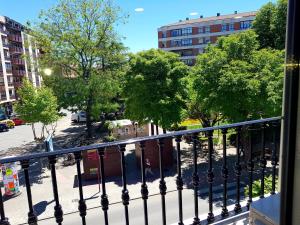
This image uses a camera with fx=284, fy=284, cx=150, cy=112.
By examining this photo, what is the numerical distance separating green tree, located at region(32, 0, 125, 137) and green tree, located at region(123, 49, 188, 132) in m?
5.08

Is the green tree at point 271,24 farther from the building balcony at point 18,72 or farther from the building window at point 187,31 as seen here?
the building balcony at point 18,72

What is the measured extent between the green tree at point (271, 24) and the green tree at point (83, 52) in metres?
11.4

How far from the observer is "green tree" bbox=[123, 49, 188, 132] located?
58.9 ft

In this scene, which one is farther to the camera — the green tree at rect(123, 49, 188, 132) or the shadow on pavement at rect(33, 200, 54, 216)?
the green tree at rect(123, 49, 188, 132)

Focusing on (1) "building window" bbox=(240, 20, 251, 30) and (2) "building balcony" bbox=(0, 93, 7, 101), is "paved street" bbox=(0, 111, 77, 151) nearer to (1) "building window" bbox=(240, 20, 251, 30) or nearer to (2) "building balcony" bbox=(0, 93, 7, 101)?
(2) "building balcony" bbox=(0, 93, 7, 101)

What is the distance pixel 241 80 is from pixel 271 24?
27.6 ft

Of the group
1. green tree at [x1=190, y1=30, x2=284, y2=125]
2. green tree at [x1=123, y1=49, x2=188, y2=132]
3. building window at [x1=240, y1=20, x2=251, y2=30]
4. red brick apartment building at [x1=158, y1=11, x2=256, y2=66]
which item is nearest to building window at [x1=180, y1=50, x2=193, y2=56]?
red brick apartment building at [x1=158, y1=11, x2=256, y2=66]

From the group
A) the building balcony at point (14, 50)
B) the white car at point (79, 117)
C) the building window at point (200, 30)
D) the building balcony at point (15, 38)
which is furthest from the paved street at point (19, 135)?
the building window at point (200, 30)

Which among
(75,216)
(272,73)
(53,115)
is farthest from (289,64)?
(53,115)

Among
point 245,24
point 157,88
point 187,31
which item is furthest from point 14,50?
point 245,24

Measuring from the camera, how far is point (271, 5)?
821 inches

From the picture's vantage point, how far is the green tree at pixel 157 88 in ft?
58.9

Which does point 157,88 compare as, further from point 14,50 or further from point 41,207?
point 14,50

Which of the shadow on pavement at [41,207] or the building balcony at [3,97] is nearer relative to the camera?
the shadow on pavement at [41,207]
